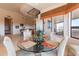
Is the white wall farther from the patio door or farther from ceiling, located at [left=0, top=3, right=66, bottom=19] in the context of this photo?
ceiling, located at [left=0, top=3, right=66, bottom=19]

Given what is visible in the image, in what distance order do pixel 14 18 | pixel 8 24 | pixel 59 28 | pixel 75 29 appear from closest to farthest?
1. pixel 75 29
2. pixel 59 28
3. pixel 14 18
4. pixel 8 24

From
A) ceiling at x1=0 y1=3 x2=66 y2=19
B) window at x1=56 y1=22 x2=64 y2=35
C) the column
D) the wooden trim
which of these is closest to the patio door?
ceiling at x1=0 y1=3 x2=66 y2=19

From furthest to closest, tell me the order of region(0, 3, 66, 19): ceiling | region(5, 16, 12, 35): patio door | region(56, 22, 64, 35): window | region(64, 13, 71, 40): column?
region(5, 16, 12, 35): patio door → region(56, 22, 64, 35): window → region(64, 13, 71, 40): column → region(0, 3, 66, 19): ceiling

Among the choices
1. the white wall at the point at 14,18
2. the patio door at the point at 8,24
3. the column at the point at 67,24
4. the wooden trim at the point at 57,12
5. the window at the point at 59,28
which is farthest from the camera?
the patio door at the point at 8,24

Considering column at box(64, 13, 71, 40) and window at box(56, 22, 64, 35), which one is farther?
window at box(56, 22, 64, 35)

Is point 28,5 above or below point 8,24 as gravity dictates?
above

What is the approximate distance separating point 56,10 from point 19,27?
1.78 m

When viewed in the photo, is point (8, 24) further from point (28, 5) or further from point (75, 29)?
point (75, 29)

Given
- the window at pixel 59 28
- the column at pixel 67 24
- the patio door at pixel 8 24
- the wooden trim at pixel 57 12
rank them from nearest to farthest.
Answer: the wooden trim at pixel 57 12 < the column at pixel 67 24 < the window at pixel 59 28 < the patio door at pixel 8 24

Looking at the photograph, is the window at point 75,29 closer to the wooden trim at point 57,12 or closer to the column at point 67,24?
the column at point 67,24

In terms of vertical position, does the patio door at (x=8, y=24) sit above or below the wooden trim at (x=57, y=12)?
below

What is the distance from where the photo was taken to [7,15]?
14.5 ft

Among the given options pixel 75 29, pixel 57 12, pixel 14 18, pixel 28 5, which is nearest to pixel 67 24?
pixel 75 29

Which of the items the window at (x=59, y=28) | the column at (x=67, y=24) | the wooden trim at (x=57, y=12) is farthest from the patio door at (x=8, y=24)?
the column at (x=67, y=24)
